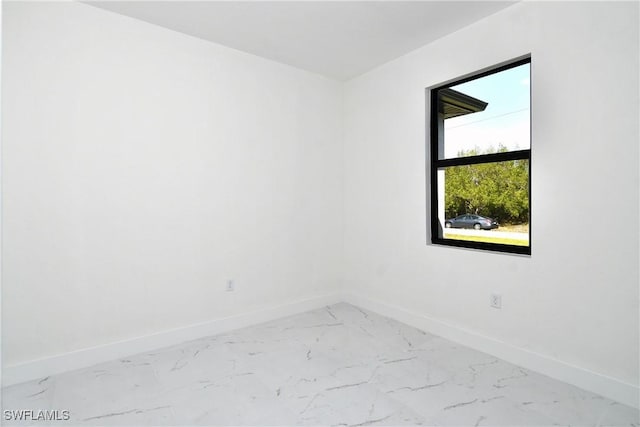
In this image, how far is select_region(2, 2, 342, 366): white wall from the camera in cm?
250

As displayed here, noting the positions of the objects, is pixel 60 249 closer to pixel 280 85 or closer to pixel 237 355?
pixel 237 355

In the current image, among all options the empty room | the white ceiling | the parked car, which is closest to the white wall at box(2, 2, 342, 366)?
the empty room

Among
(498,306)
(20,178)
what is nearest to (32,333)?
(20,178)

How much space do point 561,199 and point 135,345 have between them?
3189 mm

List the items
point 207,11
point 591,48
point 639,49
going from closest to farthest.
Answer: point 639,49, point 591,48, point 207,11

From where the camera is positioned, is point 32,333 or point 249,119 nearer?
point 32,333

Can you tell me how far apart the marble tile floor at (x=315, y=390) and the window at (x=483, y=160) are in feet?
3.13

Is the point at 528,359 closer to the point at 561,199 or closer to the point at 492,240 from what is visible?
the point at 492,240

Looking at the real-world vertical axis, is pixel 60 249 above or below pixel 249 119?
below

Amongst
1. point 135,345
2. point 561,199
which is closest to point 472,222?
point 561,199

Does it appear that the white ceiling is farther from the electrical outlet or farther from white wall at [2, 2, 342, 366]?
the electrical outlet

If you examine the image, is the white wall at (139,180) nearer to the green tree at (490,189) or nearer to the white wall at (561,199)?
the white wall at (561,199)

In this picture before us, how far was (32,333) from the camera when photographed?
2.52 meters

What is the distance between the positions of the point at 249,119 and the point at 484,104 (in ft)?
6.67
